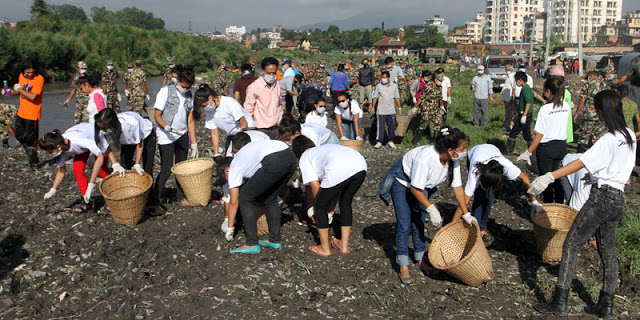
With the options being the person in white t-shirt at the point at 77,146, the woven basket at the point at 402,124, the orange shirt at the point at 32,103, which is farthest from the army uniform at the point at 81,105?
the woven basket at the point at 402,124

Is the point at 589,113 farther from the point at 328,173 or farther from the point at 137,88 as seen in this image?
the point at 137,88

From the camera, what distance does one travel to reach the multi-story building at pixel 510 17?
137m

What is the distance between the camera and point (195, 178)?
6094 millimetres

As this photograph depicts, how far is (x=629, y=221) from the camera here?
5.96m

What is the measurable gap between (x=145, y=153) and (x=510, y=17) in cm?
14901

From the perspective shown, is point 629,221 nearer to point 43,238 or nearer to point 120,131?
point 120,131

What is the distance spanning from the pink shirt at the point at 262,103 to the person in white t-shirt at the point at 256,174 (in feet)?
5.85

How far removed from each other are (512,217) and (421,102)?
498 cm

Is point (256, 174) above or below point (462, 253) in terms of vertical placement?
above

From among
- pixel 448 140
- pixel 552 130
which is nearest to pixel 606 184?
pixel 448 140

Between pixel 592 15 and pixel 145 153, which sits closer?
pixel 145 153

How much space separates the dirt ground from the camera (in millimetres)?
4227

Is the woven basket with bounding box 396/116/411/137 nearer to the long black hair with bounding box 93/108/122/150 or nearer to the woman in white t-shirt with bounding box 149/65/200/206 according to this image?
the woman in white t-shirt with bounding box 149/65/200/206

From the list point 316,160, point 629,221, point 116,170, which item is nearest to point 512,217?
point 629,221
